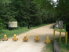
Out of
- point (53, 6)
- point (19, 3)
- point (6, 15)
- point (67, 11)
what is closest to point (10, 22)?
point (6, 15)

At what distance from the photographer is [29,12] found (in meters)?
28.6

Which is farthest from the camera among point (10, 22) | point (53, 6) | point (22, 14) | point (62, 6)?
point (22, 14)

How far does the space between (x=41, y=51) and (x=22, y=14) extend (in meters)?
21.7

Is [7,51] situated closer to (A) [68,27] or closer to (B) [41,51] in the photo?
(B) [41,51]

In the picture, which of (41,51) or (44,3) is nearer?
(41,51)

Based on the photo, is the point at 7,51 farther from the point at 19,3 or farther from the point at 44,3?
the point at 19,3

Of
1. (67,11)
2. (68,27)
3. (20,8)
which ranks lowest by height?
(68,27)

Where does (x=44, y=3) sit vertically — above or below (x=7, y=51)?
above

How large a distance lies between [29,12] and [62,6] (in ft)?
68.0

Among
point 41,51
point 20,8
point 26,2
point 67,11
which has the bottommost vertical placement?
point 41,51

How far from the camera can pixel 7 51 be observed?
647cm

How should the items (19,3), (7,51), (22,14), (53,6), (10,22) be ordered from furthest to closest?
(22,14) < (19,3) < (10,22) < (53,6) < (7,51)

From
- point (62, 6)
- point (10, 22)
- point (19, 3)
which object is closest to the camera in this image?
point (62, 6)

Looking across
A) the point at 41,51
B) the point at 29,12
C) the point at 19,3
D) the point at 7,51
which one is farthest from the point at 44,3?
the point at 29,12
